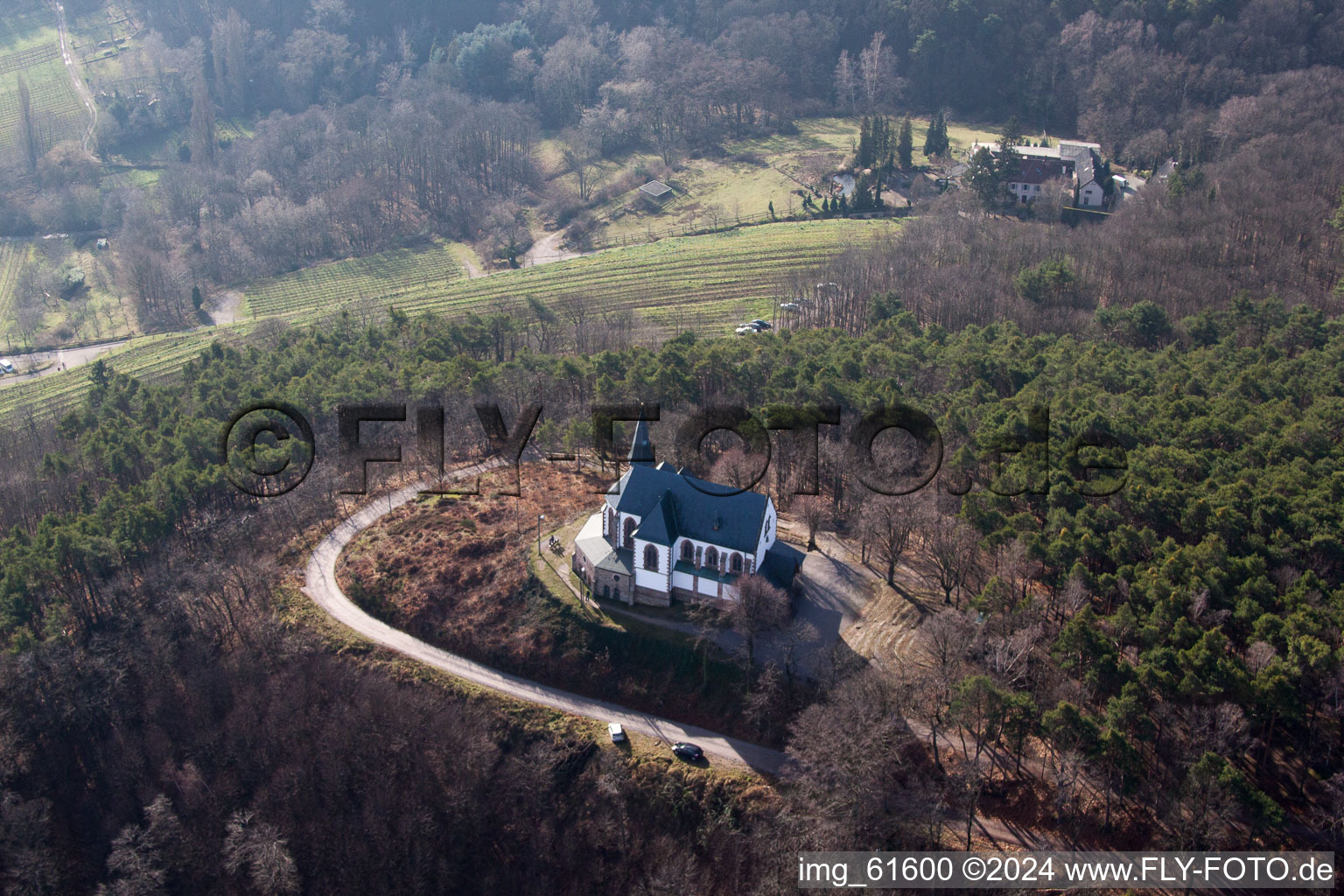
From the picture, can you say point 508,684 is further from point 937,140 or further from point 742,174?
point 937,140

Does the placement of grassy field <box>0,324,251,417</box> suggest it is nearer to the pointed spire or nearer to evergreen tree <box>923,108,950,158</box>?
the pointed spire

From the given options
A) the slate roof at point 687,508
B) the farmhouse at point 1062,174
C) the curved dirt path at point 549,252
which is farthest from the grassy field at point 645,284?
the slate roof at point 687,508

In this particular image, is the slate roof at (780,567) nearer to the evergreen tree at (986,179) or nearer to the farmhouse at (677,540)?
the farmhouse at (677,540)

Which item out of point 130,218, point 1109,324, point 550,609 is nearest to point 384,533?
point 550,609

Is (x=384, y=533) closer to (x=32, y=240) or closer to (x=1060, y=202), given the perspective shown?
(x=1060, y=202)

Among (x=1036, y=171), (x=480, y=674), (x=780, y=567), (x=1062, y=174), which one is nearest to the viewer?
(x=780, y=567)

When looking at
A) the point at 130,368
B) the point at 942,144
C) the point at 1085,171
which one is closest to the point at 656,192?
the point at 942,144
